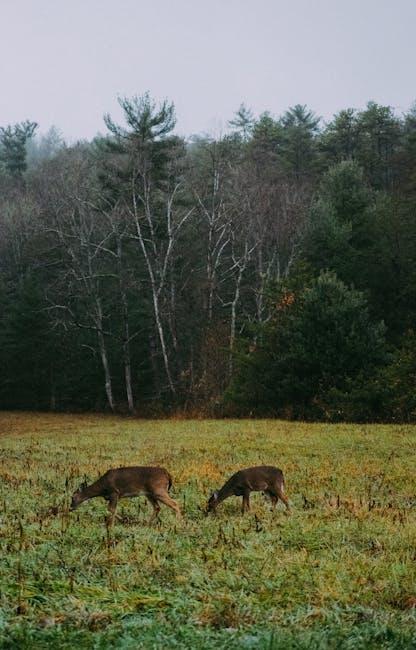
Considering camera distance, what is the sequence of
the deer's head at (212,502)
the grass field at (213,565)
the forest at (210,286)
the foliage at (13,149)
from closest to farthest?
the grass field at (213,565) < the deer's head at (212,502) < the forest at (210,286) < the foliage at (13,149)

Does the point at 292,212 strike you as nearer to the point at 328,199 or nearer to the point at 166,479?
the point at 328,199

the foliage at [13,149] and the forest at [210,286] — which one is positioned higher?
the foliage at [13,149]

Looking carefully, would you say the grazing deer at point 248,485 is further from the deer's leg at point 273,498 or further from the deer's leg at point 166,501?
the deer's leg at point 166,501

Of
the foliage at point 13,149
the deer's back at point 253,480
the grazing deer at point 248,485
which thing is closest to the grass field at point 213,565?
the grazing deer at point 248,485

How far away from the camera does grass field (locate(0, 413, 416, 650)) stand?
5008 millimetres

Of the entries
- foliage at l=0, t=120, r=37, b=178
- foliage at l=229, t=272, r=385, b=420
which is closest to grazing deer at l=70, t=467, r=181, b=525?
foliage at l=229, t=272, r=385, b=420

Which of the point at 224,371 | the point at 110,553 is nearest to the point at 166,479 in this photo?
the point at 110,553

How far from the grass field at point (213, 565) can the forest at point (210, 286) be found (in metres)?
15.4

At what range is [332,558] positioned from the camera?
23.4ft

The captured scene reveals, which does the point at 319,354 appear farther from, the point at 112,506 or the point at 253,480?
the point at 112,506

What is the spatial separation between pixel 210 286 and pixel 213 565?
3001 cm

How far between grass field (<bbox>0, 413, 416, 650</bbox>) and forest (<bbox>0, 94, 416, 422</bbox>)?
1541 centimetres

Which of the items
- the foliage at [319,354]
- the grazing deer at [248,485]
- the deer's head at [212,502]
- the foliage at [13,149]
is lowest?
the deer's head at [212,502]

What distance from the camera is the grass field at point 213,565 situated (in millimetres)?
5008
